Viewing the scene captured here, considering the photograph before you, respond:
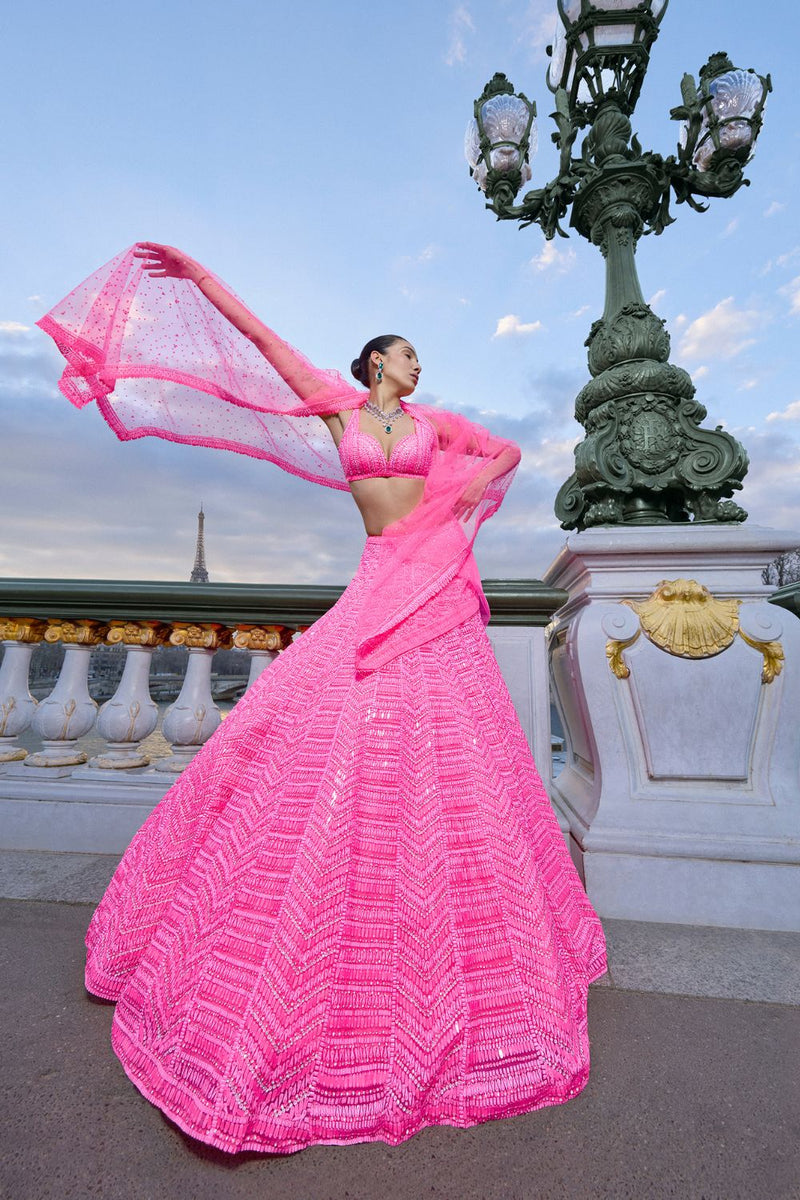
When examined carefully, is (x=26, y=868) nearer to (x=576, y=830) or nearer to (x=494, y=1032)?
(x=494, y=1032)


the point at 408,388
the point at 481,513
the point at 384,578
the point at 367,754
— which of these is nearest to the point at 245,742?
the point at 367,754

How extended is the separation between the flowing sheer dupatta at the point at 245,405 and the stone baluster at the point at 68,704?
119 cm

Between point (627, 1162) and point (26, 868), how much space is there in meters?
2.54

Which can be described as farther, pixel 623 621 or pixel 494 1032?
pixel 623 621

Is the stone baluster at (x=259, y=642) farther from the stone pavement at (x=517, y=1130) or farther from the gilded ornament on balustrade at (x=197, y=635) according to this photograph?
the stone pavement at (x=517, y=1130)

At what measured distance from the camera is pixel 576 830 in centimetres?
228

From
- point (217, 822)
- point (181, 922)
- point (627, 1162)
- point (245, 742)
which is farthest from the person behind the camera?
point (245, 742)

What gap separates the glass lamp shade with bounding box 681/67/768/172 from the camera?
9.89 feet

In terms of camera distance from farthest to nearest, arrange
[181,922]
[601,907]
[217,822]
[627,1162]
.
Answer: [601,907] → [217,822] → [181,922] → [627,1162]

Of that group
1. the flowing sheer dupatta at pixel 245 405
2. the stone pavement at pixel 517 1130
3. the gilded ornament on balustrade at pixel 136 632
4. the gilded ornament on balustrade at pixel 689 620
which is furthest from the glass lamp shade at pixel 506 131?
the stone pavement at pixel 517 1130

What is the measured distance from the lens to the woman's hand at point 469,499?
1864mm

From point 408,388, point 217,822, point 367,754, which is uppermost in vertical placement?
point 408,388

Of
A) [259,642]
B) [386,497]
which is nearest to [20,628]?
[259,642]

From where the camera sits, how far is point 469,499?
1878 mm
